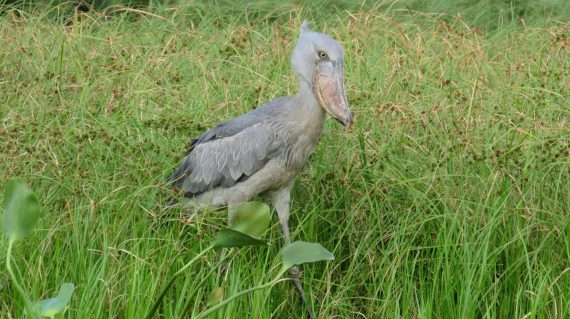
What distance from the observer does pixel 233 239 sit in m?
2.82

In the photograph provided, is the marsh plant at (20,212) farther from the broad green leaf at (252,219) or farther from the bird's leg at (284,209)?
the bird's leg at (284,209)

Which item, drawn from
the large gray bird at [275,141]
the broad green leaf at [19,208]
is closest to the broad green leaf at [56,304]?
the broad green leaf at [19,208]

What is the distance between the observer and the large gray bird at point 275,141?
389 centimetres

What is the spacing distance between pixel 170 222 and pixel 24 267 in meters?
0.52

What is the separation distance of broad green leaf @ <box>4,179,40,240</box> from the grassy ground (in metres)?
0.62

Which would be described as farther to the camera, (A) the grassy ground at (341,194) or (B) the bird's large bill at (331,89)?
(B) the bird's large bill at (331,89)

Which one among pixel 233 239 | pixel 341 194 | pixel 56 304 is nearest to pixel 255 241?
pixel 233 239

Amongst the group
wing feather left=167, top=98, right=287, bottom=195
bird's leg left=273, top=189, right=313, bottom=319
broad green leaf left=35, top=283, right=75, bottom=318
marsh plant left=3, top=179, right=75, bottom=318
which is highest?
marsh plant left=3, top=179, right=75, bottom=318

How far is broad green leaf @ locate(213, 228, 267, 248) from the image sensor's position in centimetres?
278

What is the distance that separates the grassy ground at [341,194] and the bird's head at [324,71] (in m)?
0.35

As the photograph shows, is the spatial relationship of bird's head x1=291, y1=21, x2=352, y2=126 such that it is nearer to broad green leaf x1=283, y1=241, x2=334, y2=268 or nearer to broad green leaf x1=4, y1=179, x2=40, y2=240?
broad green leaf x1=283, y1=241, x2=334, y2=268

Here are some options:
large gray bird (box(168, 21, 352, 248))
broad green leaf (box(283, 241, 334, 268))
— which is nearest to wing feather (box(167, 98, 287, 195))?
large gray bird (box(168, 21, 352, 248))

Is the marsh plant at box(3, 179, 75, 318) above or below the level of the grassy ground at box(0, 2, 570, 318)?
above

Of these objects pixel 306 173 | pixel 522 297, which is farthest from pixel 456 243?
pixel 306 173
